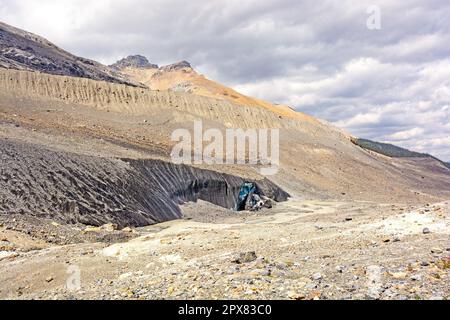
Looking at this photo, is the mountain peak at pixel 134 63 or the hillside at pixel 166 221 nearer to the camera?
the hillside at pixel 166 221

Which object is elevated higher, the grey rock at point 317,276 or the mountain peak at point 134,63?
the mountain peak at point 134,63

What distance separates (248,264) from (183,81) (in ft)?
390

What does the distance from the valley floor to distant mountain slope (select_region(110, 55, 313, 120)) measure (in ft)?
215

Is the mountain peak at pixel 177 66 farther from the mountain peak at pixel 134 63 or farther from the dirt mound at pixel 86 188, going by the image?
the dirt mound at pixel 86 188

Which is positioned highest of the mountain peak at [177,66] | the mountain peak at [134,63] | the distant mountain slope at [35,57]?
the mountain peak at [134,63]

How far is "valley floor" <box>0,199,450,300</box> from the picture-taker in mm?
7652

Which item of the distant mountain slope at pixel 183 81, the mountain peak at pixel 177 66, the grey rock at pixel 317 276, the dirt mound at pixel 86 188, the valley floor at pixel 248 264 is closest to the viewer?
the valley floor at pixel 248 264

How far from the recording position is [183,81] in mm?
125375

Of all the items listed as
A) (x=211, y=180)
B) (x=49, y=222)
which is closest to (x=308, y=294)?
(x=49, y=222)

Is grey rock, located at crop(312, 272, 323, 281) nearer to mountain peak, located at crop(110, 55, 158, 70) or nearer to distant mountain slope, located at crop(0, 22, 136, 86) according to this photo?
distant mountain slope, located at crop(0, 22, 136, 86)

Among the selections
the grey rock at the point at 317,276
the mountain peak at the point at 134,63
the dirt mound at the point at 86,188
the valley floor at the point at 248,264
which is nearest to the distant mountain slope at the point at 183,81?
the mountain peak at the point at 134,63

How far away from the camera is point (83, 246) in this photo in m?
14.7

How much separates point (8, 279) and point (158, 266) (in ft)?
Answer: 12.4

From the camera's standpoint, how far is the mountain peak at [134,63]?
170 metres
